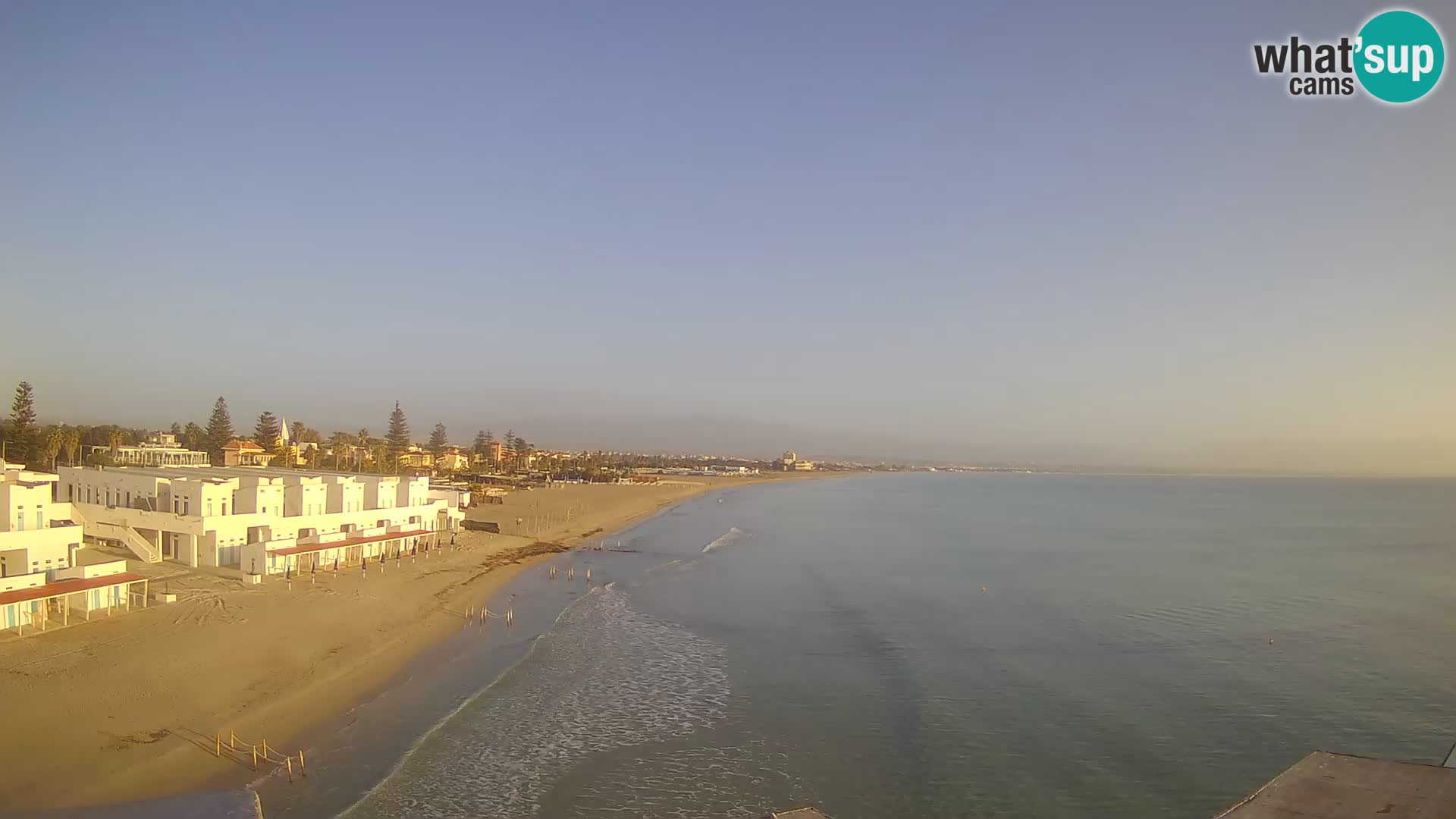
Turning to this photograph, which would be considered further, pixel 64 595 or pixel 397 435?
pixel 397 435

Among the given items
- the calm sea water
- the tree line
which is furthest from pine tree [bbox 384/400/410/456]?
the calm sea water

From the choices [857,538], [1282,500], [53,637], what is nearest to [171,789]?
[53,637]

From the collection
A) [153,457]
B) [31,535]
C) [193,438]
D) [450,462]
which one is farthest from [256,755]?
[450,462]

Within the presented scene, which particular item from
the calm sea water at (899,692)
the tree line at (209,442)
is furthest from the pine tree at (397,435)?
the calm sea water at (899,692)

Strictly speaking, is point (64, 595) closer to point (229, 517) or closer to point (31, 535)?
point (31, 535)

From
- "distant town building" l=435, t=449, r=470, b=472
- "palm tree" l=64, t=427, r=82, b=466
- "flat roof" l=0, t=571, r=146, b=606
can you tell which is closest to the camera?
"flat roof" l=0, t=571, r=146, b=606

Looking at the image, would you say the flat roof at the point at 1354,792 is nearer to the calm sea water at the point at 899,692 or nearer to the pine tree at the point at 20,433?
the calm sea water at the point at 899,692

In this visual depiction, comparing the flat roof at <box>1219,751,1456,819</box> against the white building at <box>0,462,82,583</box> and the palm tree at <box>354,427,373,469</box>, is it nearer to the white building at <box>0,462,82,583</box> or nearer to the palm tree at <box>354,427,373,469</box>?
the white building at <box>0,462,82,583</box>
